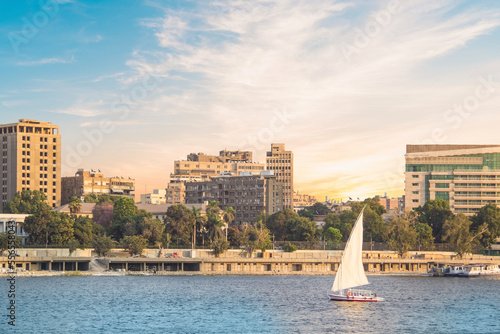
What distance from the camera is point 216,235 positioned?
191m

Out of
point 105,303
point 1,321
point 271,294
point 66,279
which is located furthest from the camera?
point 66,279

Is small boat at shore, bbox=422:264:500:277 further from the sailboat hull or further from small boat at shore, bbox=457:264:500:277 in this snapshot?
the sailboat hull

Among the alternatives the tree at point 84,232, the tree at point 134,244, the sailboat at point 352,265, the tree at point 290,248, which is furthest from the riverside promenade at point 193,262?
the sailboat at point 352,265

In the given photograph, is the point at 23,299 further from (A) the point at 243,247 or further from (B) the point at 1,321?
(A) the point at 243,247

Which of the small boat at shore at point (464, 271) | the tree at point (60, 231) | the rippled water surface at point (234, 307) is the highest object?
the tree at point (60, 231)

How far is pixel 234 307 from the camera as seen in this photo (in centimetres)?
11050

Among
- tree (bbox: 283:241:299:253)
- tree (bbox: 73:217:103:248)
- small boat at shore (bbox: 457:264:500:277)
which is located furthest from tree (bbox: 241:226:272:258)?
small boat at shore (bbox: 457:264:500:277)

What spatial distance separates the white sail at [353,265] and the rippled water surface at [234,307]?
11.9 ft

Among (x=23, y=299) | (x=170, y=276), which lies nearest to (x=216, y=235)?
(x=170, y=276)

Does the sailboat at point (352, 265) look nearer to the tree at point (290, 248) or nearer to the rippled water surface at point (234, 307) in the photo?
the rippled water surface at point (234, 307)

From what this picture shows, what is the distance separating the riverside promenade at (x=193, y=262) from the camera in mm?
168375

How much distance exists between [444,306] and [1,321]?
64.8m

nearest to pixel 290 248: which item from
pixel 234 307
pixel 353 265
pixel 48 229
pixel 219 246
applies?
pixel 219 246

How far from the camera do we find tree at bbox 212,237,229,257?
18525 centimetres
